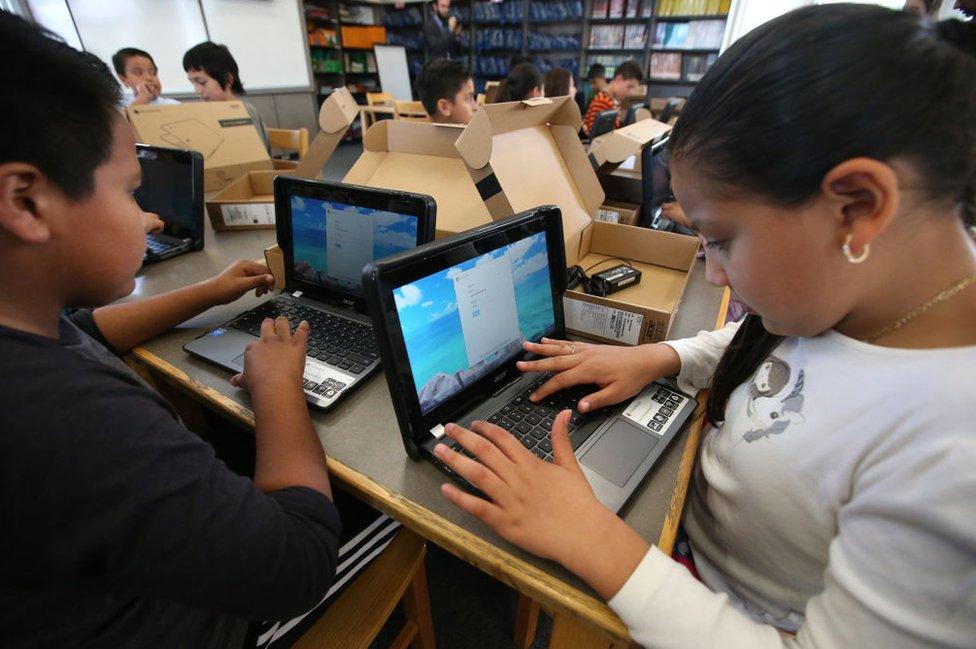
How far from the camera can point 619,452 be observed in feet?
2.07

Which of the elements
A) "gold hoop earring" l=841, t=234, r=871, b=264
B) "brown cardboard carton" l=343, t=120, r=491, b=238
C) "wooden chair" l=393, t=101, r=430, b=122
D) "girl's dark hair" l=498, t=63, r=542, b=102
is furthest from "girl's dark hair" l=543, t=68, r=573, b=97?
"gold hoop earring" l=841, t=234, r=871, b=264

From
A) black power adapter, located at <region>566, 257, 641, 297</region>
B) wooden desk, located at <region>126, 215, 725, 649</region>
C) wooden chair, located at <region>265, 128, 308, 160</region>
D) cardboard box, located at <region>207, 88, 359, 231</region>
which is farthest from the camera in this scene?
wooden chair, located at <region>265, 128, 308, 160</region>

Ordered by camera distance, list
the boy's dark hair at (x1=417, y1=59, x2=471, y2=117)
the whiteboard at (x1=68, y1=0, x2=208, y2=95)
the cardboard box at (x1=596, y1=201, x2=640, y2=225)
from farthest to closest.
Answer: the whiteboard at (x1=68, y1=0, x2=208, y2=95) → the boy's dark hair at (x1=417, y1=59, x2=471, y2=117) → the cardboard box at (x1=596, y1=201, x2=640, y2=225)

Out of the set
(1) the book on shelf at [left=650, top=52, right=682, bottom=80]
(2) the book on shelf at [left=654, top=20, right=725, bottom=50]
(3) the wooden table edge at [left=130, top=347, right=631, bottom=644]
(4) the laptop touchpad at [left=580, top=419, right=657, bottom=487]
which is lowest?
(3) the wooden table edge at [left=130, top=347, right=631, bottom=644]

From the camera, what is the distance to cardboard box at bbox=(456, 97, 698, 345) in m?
0.90

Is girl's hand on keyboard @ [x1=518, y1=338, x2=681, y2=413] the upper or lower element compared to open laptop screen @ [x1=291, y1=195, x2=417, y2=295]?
lower

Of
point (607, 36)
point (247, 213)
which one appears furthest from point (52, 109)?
point (607, 36)

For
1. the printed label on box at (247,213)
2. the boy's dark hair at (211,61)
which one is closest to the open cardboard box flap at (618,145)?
the printed label on box at (247,213)

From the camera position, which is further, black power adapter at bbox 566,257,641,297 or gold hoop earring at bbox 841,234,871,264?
black power adapter at bbox 566,257,641,297

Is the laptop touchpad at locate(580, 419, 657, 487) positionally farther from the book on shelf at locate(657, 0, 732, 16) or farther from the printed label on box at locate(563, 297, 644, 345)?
the book on shelf at locate(657, 0, 732, 16)

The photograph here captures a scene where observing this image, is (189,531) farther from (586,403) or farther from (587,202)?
(587,202)

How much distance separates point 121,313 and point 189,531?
0.70 meters

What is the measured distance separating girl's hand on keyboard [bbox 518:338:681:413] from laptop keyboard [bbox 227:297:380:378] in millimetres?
303

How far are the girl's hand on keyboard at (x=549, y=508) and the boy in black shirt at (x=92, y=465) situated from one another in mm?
195
